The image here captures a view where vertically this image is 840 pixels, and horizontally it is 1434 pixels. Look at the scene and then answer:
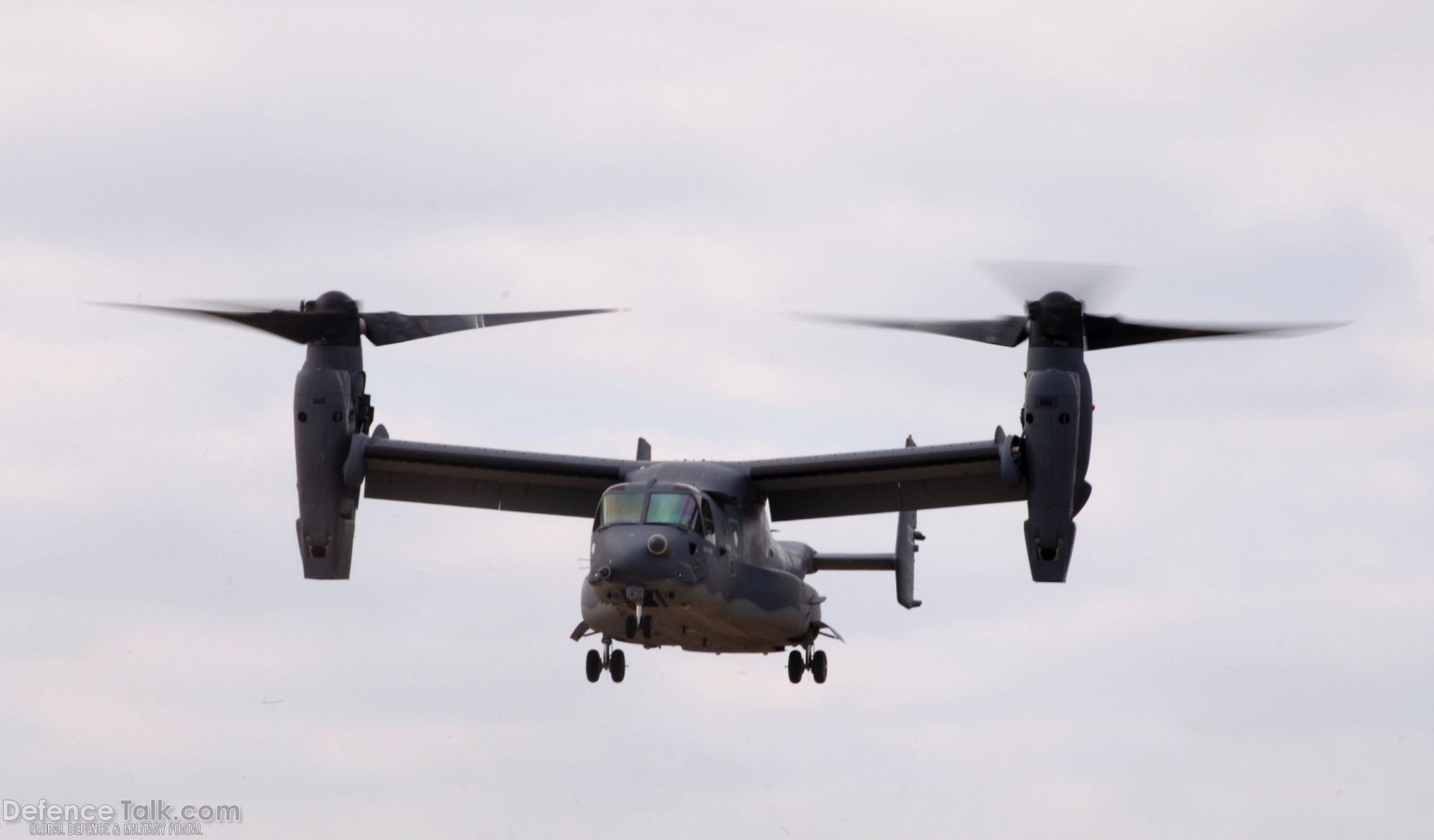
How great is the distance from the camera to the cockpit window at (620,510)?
108 feet

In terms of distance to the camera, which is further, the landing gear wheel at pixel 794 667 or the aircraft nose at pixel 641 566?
the landing gear wheel at pixel 794 667

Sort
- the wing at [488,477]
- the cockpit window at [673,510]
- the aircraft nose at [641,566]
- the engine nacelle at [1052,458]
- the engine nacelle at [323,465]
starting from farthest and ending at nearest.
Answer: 1. the wing at [488,477]
2. the engine nacelle at [323,465]
3. the engine nacelle at [1052,458]
4. the cockpit window at [673,510]
5. the aircraft nose at [641,566]

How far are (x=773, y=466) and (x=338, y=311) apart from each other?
291 inches

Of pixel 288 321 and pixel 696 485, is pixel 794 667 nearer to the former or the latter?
pixel 696 485

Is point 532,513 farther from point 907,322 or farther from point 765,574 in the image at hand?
point 907,322

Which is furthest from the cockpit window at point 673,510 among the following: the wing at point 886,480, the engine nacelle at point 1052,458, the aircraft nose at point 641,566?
the engine nacelle at point 1052,458

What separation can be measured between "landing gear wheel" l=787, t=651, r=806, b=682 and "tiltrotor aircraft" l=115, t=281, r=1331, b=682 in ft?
0.09

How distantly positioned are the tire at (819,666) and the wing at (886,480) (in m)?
2.44

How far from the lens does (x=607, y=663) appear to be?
3581 cm

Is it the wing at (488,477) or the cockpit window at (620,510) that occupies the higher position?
the wing at (488,477)

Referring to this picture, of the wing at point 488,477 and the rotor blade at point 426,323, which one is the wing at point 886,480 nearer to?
the wing at point 488,477

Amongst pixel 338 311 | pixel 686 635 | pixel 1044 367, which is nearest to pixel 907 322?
pixel 1044 367

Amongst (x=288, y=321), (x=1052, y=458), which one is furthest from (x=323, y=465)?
(x=1052, y=458)

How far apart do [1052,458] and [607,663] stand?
7.76m
